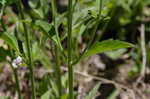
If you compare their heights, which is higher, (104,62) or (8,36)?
(8,36)

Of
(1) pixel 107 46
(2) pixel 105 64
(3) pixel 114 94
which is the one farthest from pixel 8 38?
(2) pixel 105 64

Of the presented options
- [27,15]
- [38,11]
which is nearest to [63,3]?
[27,15]

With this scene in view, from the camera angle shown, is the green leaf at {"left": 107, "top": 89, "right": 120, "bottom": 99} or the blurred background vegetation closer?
the green leaf at {"left": 107, "top": 89, "right": 120, "bottom": 99}

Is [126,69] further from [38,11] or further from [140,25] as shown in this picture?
[38,11]

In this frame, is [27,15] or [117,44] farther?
[27,15]

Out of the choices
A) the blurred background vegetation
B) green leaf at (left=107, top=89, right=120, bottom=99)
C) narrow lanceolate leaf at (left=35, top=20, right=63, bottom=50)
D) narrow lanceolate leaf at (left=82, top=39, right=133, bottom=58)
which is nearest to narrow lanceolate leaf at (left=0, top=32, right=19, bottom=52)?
narrow lanceolate leaf at (left=35, top=20, right=63, bottom=50)

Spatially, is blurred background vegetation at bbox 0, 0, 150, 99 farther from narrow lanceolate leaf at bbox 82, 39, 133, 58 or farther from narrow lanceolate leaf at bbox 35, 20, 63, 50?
narrow lanceolate leaf at bbox 82, 39, 133, 58

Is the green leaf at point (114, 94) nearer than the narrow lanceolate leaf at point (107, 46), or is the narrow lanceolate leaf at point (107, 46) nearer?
the narrow lanceolate leaf at point (107, 46)

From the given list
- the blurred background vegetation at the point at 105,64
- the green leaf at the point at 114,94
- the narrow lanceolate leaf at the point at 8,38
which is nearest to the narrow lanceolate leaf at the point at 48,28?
the narrow lanceolate leaf at the point at 8,38

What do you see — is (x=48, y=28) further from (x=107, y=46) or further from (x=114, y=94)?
(x=114, y=94)

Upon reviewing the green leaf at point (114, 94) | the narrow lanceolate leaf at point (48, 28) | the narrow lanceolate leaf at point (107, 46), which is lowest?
the green leaf at point (114, 94)

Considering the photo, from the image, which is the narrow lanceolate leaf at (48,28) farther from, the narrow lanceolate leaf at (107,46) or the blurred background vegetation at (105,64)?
the blurred background vegetation at (105,64)
